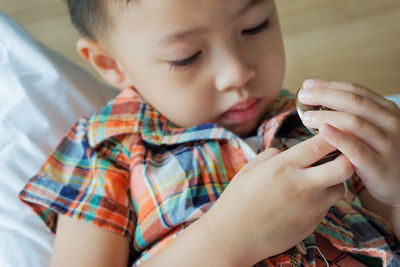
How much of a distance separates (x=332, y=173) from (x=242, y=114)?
0.27m

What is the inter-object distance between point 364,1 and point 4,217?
1218 mm

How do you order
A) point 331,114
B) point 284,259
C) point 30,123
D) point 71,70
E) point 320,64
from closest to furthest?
point 331,114, point 284,259, point 30,123, point 71,70, point 320,64

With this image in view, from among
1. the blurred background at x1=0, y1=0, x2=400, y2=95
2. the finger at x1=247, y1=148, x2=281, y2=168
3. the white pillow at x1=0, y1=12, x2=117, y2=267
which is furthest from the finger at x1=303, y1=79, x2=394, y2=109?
the blurred background at x1=0, y1=0, x2=400, y2=95

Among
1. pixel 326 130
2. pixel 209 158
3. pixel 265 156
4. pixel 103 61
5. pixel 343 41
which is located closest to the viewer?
pixel 326 130

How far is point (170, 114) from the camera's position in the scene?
0.76 meters

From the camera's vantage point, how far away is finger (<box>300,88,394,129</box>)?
0.52 meters

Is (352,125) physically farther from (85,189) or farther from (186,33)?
(85,189)

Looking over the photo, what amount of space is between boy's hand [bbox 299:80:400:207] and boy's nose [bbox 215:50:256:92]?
145mm

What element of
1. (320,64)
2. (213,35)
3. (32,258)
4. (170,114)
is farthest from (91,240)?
(320,64)

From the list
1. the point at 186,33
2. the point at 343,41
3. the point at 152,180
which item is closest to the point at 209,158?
the point at 152,180

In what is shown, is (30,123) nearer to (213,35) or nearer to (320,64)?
(213,35)

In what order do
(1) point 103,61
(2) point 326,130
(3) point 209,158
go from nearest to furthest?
(2) point 326,130 → (3) point 209,158 → (1) point 103,61

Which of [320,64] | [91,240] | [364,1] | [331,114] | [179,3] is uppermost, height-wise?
[179,3]

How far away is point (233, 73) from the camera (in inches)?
26.1
